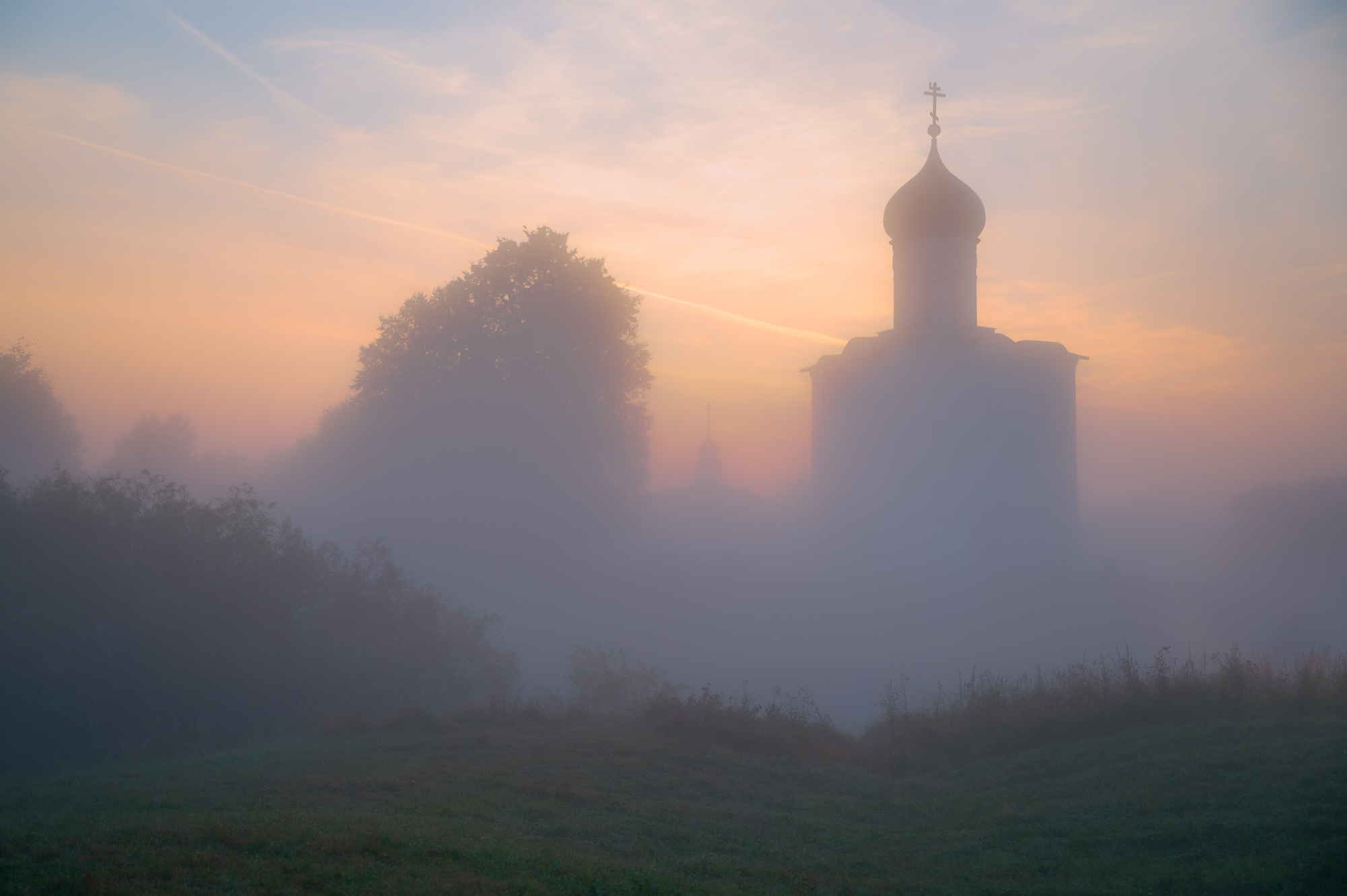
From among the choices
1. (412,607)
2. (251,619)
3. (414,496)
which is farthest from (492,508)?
(251,619)

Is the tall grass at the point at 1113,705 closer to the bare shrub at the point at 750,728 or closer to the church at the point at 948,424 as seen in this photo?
the bare shrub at the point at 750,728

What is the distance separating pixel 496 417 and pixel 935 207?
15.0 metres

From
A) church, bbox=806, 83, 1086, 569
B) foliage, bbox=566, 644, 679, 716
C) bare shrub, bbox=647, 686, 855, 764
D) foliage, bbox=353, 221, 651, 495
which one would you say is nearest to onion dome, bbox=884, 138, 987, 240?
church, bbox=806, 83, 1086, 569

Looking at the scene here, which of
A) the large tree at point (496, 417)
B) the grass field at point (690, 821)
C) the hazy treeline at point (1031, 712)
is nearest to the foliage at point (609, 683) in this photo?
the hazy treeline at point (1031, 712)

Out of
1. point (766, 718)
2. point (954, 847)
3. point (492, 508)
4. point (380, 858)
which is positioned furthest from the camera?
point (492, 508)

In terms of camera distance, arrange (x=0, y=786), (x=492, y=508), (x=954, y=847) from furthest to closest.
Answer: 1. (x=492, y=508)
2. (x=0, y=786)
3. (x=954, y=847)

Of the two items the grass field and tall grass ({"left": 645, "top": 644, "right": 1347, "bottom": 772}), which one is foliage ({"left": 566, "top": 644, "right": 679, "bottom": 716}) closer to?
tall grass ({"left": 645, "top": 644, "right": 1347, "bottom": 772})

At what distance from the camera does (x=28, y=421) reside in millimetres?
39250

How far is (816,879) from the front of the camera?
7625 mm

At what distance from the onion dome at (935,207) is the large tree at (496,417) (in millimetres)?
9615

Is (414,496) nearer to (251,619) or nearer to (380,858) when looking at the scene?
(251,619)

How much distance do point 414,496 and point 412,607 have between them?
799 cm

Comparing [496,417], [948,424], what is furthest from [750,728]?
[948,424]

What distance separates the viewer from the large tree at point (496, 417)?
92.9 ft
